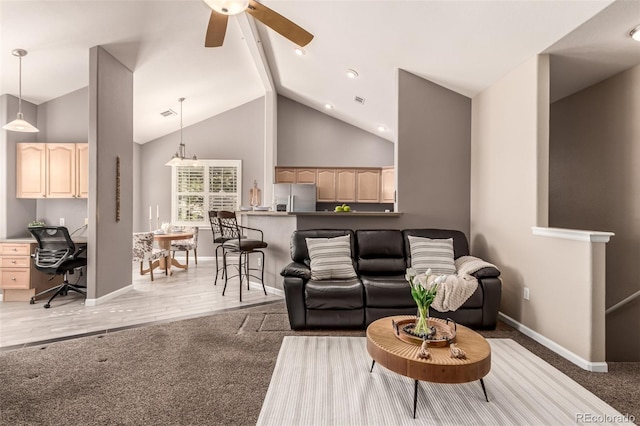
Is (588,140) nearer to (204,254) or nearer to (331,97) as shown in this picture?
(331,97)

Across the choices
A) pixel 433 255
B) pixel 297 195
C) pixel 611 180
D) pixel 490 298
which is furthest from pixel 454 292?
pixel 297 195

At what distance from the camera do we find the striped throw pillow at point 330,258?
3564 mm

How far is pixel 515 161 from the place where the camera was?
356 centimetres

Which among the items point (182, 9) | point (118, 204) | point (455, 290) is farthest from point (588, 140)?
point (118, 204)

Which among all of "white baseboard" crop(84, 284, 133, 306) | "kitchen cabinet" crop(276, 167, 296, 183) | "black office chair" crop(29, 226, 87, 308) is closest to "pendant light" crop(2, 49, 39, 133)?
"black office chair" crop(29, 226, 87, 308)

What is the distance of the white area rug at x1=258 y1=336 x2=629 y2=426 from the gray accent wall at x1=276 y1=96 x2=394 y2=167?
5815 millimetres

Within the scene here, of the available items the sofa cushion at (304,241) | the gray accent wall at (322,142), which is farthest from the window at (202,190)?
the sofa cushion at (304,241)

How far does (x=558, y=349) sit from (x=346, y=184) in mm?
5132

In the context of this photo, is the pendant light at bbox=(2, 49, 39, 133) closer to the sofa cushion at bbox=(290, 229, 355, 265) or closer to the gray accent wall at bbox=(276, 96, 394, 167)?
the sofa cushion at bbox=(290, 229, 355, 265)

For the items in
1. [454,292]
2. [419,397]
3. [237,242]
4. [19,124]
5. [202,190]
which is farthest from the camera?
[202,190]

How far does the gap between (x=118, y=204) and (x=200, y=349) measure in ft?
9.31

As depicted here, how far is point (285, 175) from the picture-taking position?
746 centimetres

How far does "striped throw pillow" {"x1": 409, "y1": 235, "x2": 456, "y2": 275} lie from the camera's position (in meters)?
3.66

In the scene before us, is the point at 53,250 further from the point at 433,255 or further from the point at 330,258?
the point at 433,255
